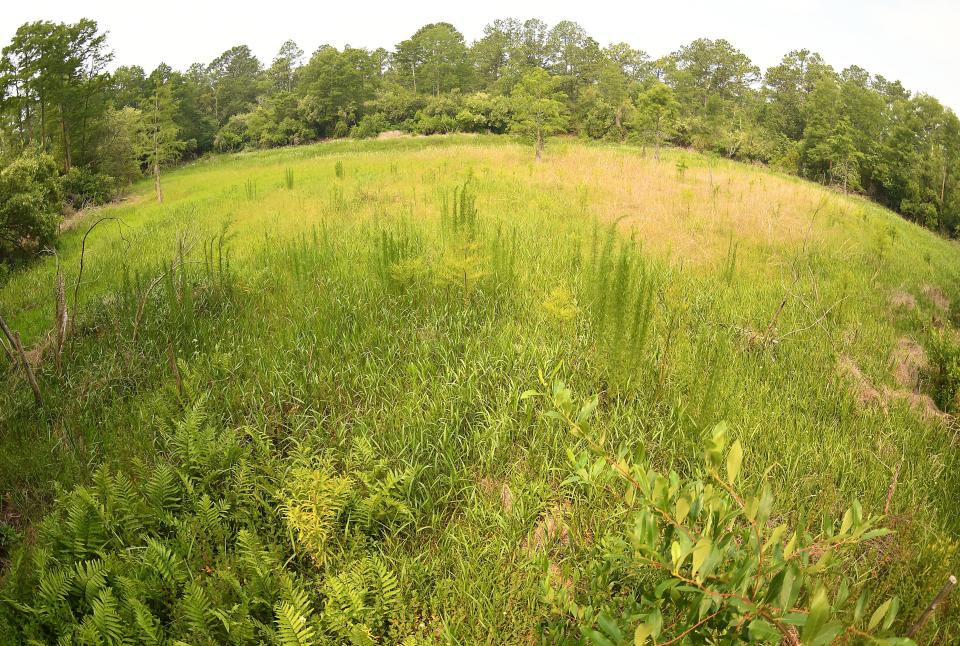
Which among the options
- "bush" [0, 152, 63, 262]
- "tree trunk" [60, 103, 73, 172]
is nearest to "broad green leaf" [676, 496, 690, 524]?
"bush" [0, 152, 63, 262]

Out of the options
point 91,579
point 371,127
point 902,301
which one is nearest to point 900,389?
point 902,301

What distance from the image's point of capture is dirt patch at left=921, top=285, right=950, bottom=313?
5.65 meters

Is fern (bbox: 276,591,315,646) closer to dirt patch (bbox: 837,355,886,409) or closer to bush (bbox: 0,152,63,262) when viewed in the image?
dirt patch (bbox: 837,355,886,409)

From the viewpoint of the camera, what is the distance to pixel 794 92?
52.4 metres

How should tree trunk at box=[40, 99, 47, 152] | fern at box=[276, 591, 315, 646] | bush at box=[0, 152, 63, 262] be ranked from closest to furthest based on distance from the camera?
fern at box=[276, 591, 315, 646], bush at box=[0, 152, 63, 262], tree trunk at box=[40, 99, 47, 152]

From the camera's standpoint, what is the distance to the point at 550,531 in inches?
94.0

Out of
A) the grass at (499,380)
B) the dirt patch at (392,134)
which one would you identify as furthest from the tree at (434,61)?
the grass at (499,380)

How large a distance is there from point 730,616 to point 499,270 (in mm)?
3922

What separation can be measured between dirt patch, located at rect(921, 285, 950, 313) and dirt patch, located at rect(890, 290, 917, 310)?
300 mm

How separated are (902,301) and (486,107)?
41869 millimetres

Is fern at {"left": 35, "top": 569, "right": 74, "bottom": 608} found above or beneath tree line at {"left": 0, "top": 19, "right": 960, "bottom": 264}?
beneath

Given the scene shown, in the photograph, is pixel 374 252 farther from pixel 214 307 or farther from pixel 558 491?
pixel 558 491

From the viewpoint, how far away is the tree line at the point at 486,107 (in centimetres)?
2045

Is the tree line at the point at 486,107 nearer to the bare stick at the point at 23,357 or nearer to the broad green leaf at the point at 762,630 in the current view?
the bare stick at the point at 23,357
